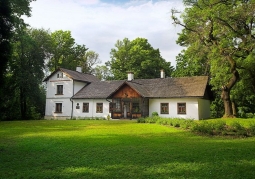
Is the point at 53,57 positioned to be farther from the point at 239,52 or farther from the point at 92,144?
the point at 92,144

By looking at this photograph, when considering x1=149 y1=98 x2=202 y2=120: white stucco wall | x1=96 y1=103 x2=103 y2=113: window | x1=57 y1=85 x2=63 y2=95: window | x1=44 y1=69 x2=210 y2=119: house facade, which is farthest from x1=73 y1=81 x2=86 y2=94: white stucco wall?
x1=149 y1=98 x2=202 y2=120: white stucco wall

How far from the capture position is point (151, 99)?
2617 centimetres

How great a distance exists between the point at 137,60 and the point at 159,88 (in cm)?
1742

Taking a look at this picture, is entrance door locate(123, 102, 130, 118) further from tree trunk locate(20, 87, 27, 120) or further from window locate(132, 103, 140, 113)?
tree trunk locate(20, 87, 27, 120)

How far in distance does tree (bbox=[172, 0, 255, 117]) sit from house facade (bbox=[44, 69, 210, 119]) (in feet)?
10.7

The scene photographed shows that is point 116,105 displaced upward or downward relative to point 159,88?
downward

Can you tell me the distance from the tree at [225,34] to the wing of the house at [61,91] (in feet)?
52.6

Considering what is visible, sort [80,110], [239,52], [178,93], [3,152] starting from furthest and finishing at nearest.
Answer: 1. [80,110]
2. [178,93]
3. [239,52]
4. [3,152]

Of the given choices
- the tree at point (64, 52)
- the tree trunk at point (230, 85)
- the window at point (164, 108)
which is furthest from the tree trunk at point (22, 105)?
the tree trunk at point (230, 85)

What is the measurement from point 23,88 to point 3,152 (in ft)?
79.0

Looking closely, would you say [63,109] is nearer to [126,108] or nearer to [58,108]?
[58,108]

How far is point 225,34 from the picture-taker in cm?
2164

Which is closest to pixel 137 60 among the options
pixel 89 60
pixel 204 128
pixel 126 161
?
pixel 89 60

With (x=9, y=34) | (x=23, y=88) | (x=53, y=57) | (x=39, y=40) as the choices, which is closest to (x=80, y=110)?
(x=23, y=88)
